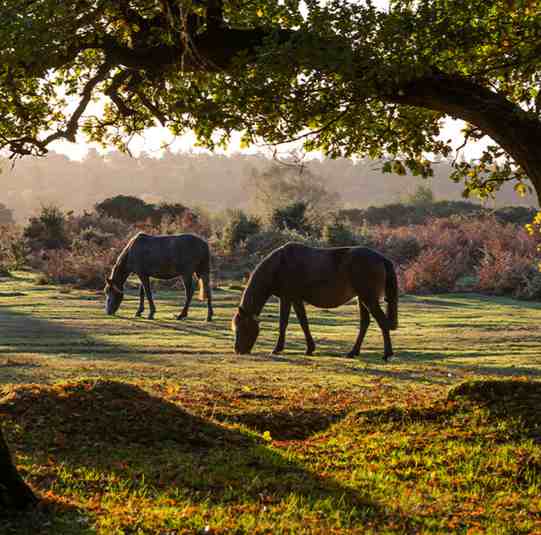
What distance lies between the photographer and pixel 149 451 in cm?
844

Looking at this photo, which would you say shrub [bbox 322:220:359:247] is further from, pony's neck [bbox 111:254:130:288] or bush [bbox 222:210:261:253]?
pony's neck [bbox 111:254:130:288]

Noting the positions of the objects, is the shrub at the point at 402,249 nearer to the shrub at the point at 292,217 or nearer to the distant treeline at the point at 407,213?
the shrub at the point at 292,217

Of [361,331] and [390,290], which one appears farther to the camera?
[361,331]

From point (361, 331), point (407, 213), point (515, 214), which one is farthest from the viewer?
point (407, 213)

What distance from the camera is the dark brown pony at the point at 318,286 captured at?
52.3 feet

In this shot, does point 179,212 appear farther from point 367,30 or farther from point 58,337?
point 367,30

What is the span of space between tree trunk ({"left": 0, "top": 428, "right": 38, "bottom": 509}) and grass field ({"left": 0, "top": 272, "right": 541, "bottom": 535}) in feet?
0.50

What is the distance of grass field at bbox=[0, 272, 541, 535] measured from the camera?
257 inches

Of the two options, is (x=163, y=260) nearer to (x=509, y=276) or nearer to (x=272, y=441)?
(x=509, y=276)

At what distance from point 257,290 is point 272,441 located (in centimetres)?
757

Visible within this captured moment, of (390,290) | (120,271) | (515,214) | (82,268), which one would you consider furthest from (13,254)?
(515,214)

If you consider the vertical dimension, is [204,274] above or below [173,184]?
below

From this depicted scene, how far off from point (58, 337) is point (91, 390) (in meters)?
8.86

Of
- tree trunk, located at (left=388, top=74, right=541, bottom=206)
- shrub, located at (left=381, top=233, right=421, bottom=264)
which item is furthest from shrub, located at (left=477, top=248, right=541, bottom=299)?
tree trunk, located at (left=388, top=74, right=541, bottom=206)
